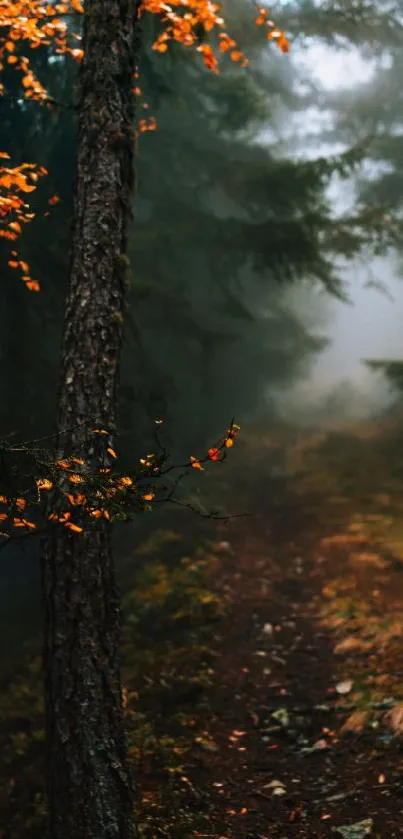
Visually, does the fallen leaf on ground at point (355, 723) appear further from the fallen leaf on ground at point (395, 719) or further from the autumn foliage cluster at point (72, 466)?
the autumn foliage cluster at point (72, 466)

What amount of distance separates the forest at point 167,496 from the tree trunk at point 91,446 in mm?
15

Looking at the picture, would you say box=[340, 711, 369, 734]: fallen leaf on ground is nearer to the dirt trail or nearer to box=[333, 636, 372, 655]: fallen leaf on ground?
the dirt trail

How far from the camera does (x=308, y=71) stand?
1142 inches

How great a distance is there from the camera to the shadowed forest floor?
5.16 m

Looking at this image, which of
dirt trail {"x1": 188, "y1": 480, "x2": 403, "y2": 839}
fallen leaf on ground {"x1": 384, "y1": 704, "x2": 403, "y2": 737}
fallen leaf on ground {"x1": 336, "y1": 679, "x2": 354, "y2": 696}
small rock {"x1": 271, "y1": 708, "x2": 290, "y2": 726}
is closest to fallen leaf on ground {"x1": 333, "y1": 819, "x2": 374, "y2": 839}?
dirt trail {"x1": 188, "y1": 480, "x2": 403, "y2": 839}

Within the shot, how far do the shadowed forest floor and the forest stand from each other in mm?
30

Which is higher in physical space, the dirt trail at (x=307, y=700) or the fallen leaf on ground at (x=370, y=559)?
the fallen leaf on ground at (x=370, y=559)

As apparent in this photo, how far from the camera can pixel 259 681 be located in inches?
278

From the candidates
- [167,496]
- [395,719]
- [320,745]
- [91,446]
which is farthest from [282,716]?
[91,446]

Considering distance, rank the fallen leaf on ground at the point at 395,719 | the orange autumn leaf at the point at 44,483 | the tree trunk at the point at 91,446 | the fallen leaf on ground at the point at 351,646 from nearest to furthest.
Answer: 1. the orange autumn leaf at the point at 44,483
2. the tree trunk at the point at 91,446
3. the fallen leaf on ground at the point at 395,719
4. the fallen leaf on ground at the point at 351,646

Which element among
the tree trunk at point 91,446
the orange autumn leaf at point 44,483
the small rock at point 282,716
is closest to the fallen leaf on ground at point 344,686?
the small rock at point 282,716

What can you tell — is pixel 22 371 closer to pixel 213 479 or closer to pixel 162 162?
pixel 213 479

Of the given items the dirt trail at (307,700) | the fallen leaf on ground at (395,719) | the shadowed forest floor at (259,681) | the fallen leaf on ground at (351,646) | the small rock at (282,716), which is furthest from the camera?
the fallen leaf on ground at (351,646)

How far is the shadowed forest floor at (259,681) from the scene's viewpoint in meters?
5.16
